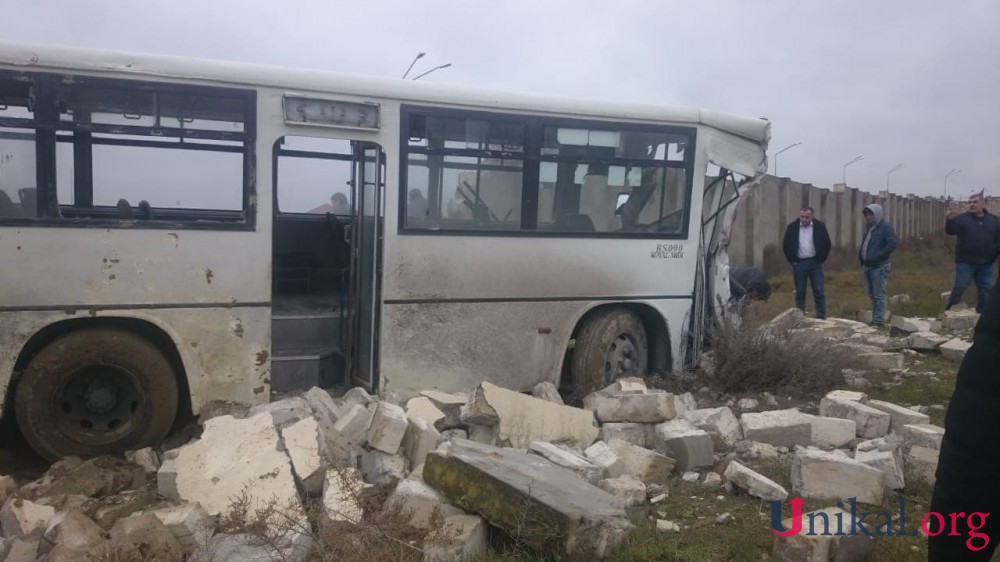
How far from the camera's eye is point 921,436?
17.7 ft

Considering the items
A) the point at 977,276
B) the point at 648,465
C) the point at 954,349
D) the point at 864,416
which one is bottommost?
the point at 648,465

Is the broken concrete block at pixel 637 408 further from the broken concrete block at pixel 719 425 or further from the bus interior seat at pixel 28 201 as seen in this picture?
the bus interior seat at pixel 28 201

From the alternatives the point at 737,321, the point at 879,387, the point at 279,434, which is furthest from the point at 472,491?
the point at 879,387

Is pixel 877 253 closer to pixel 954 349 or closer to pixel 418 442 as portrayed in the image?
pixel 954 349

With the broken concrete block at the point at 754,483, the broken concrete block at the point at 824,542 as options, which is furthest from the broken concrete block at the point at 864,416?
the broken concrete block at the point at 824,542

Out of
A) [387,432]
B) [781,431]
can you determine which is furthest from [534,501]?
[781,431]

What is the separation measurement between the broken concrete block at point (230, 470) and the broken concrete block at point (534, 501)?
0.87 m

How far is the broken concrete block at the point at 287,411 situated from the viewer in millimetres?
5141

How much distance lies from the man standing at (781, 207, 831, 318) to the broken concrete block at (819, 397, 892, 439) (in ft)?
18.5

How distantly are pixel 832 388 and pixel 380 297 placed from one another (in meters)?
4.42

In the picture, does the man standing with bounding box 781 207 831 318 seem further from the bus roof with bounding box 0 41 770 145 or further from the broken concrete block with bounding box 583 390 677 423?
the broken concrete block with bounding box 583 390 677 423

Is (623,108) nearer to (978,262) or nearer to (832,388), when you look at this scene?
(832,388)

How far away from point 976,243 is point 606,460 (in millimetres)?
8909

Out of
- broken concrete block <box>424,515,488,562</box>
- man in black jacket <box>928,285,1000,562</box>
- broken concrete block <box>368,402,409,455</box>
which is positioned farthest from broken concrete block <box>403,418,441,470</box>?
man in black jacket <box>928,285,1000,562</box>
